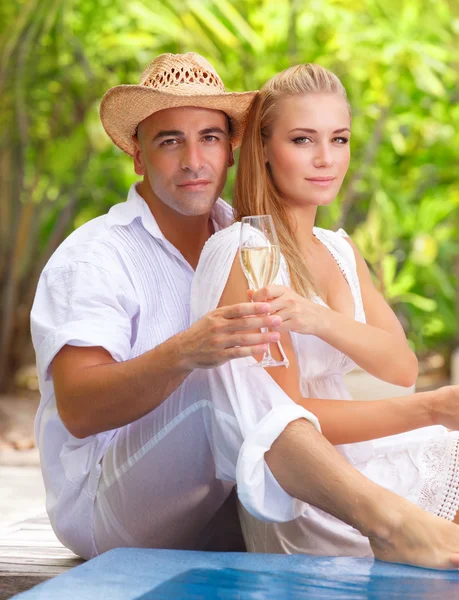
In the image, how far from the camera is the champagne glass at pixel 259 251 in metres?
2.20

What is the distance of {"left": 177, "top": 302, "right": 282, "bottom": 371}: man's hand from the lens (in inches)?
82.6

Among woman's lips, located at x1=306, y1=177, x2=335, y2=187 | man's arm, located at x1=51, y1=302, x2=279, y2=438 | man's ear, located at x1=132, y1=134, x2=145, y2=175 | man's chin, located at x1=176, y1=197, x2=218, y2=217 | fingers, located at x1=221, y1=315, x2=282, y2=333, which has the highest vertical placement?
man's ear, located at x1=132, y1=134, x2=145, y2=175

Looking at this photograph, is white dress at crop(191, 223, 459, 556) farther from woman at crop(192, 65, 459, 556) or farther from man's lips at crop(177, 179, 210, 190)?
man's lips at crop(177, 179, 210, 190)

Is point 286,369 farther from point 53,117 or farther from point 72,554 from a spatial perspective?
point 53,117

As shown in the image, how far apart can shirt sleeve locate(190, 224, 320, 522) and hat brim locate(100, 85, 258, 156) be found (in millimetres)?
484

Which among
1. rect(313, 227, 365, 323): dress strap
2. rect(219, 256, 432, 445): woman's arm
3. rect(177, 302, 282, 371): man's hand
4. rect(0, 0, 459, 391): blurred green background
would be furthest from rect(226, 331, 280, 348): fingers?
rect(0, 0, 459, 391): blurred green background

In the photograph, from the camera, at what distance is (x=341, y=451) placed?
2643mm

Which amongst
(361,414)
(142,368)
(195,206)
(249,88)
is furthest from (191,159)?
(249,88)

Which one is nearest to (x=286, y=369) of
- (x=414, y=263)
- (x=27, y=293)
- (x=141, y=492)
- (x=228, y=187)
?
(x=141, y=492)

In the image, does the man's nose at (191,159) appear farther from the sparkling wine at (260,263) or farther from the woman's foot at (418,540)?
the woman's foot at (418,540)

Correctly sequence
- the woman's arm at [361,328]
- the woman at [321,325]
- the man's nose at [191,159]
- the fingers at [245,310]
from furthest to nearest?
the man's nose at [191,159], the woman at [321,325], the woman's arm at [361,328], the fingers at [245,310]

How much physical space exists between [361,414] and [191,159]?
0.82 metres

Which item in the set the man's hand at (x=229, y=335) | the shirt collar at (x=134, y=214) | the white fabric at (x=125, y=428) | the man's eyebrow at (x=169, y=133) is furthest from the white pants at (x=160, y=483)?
the man's eyebrow at (x=169, y=133)

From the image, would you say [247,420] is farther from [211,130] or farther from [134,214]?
[211,130]
